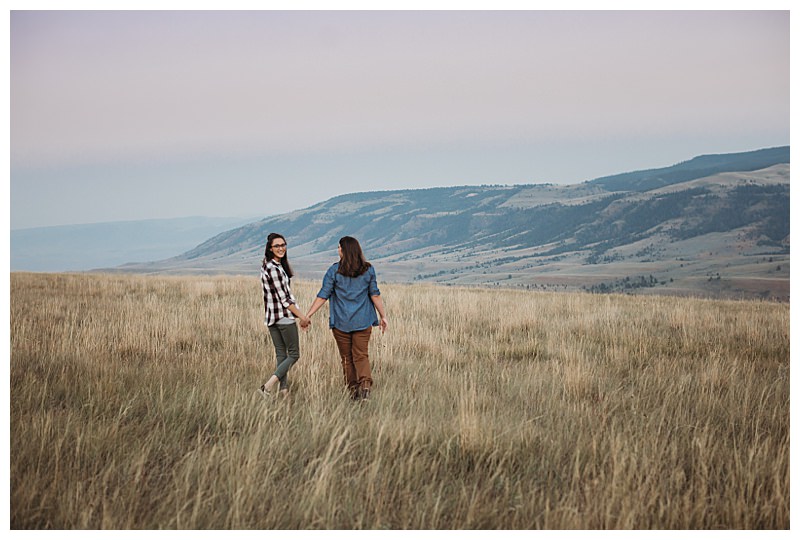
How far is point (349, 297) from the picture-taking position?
514 cm

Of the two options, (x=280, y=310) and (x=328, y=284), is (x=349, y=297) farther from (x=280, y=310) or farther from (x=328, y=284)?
(x=280, y=310)

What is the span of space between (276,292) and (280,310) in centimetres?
18

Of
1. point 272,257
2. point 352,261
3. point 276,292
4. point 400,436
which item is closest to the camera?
point 400,436

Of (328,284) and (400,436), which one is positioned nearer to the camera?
Result: (400,436)

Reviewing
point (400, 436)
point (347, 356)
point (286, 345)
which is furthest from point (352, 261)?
point (400, 436)

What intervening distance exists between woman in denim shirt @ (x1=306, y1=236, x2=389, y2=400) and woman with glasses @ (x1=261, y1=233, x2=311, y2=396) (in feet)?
0.72

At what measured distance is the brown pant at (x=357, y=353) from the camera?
205 inches

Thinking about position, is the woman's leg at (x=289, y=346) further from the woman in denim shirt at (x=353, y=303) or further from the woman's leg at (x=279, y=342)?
the woman in denim shirt at (x=353, y=303)

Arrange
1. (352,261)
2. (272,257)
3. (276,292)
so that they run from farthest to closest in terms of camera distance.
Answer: (272,257)
(276,292)
(352,261)

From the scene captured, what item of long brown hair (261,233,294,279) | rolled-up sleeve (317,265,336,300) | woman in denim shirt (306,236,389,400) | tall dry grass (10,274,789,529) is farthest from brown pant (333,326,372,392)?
long brown hair (261,233,294,279)

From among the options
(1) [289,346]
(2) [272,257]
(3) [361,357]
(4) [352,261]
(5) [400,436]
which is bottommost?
(5) [400,436]
